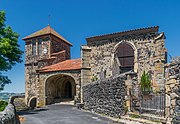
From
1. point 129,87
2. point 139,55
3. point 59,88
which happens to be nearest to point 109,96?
point 129,87

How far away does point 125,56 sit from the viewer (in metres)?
16.9

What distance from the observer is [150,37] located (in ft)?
50.6

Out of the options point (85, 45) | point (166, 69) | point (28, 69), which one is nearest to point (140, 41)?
point (85, 45)

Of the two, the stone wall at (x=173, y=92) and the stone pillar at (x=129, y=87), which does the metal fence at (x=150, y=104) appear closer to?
the stone pillar at (x=129, y=87)

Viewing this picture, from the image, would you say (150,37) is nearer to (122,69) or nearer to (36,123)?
(122,69)

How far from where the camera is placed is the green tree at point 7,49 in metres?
13.1

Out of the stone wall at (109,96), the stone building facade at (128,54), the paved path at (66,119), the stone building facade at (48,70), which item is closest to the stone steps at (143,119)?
the stone wall at (109,96)

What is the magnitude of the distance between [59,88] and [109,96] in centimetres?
1445

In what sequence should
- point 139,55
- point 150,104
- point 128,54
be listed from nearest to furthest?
point 150,104 → point 139,55 → point 128,54

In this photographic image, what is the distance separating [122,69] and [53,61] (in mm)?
10207

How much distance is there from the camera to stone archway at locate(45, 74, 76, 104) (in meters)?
20.7

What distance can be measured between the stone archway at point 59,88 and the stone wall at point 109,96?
28.6 feet

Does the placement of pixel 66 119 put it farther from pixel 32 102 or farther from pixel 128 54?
pixel 32 102

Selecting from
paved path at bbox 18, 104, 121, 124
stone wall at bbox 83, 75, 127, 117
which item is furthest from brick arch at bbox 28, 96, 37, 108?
stone wall at bbox 83, 75, 127, 117
